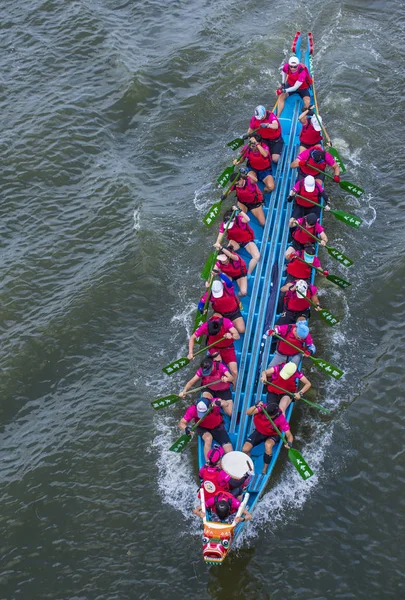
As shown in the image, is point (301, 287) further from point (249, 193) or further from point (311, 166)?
point (311, 166)

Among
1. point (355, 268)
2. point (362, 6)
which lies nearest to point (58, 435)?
point (355, 268)

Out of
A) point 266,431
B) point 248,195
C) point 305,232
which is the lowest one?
point 266,431

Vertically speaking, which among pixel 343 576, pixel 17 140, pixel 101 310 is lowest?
pixel 343 576

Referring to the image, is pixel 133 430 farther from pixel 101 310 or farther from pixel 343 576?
pixel 343 576

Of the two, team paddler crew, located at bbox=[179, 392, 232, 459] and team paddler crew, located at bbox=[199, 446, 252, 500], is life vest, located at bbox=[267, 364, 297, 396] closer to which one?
team paddler crew, located at bbox=[179, 392, 232, 459]

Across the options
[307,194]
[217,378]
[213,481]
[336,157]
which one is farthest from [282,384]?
[336,157]

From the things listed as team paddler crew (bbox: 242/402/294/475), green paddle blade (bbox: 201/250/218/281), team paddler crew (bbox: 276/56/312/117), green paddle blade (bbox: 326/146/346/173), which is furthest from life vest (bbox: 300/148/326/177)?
team paddler crew (bbox: 242/402/294/475)
